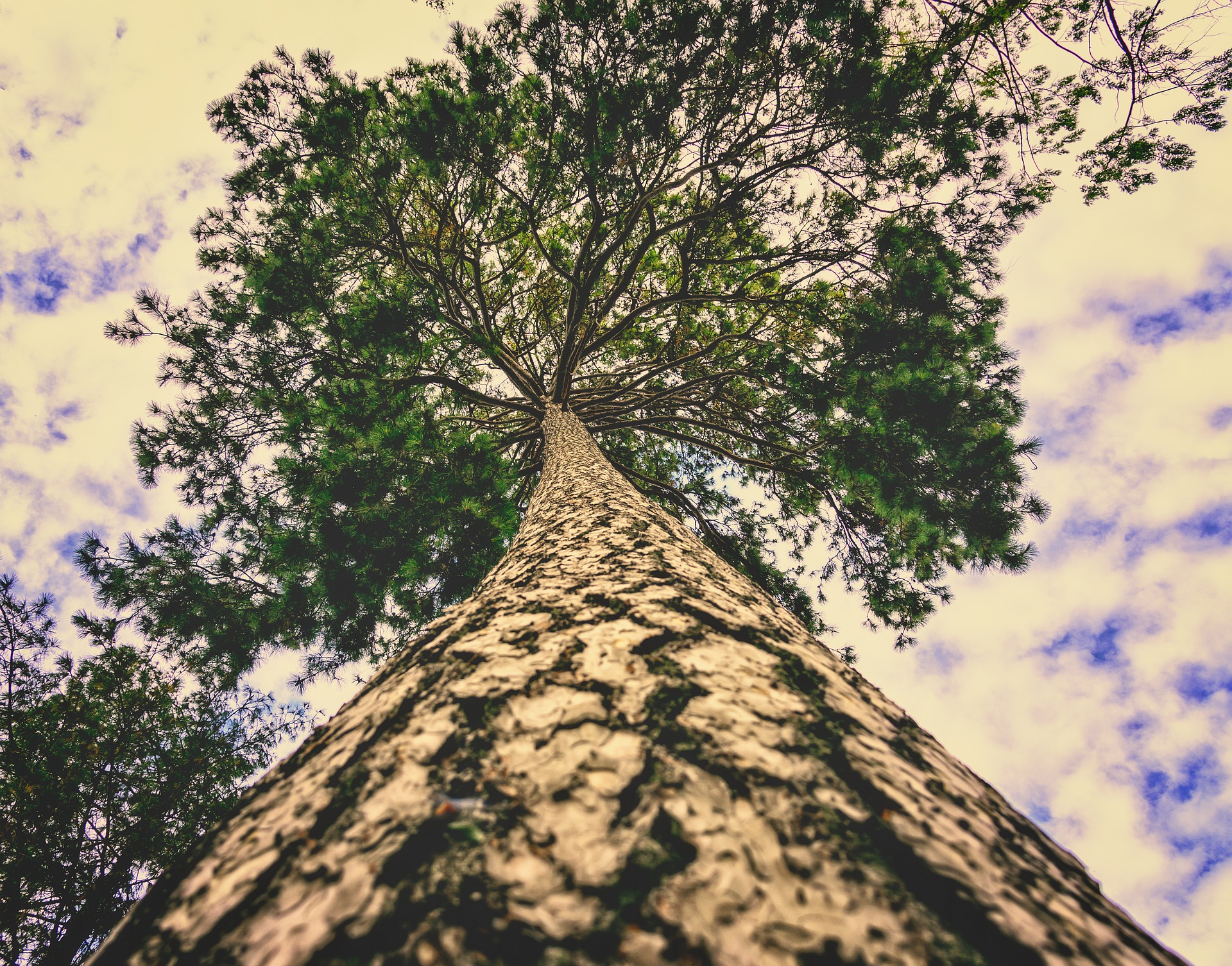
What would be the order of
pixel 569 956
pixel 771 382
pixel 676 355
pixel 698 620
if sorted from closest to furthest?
pixel 569 956, pixel 698 620, pixel 771 382, pixel 676 355

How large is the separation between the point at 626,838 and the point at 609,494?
2105 millimetres

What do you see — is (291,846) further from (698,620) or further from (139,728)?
(139,728)

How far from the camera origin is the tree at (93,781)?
4121 mm

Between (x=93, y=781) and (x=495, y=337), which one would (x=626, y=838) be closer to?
(x=495, y=337)

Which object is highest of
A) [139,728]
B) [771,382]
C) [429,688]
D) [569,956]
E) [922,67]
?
[922,67]

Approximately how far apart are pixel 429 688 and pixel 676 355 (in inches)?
311

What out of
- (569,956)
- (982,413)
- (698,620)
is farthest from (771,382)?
(569,956)

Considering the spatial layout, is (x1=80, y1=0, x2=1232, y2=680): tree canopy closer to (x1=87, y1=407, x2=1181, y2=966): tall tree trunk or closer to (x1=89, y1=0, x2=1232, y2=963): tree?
(x1=89, y1=0, x2=1232, y2=963): tree

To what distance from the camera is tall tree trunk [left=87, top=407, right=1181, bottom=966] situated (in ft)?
1.64

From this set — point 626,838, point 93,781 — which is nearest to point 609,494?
point 626,838

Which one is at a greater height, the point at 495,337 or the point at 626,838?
the point at 495,337

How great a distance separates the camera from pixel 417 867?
1.90 ft

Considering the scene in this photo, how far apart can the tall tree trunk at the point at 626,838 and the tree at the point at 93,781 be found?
582 centimetres

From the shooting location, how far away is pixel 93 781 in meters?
4.67
